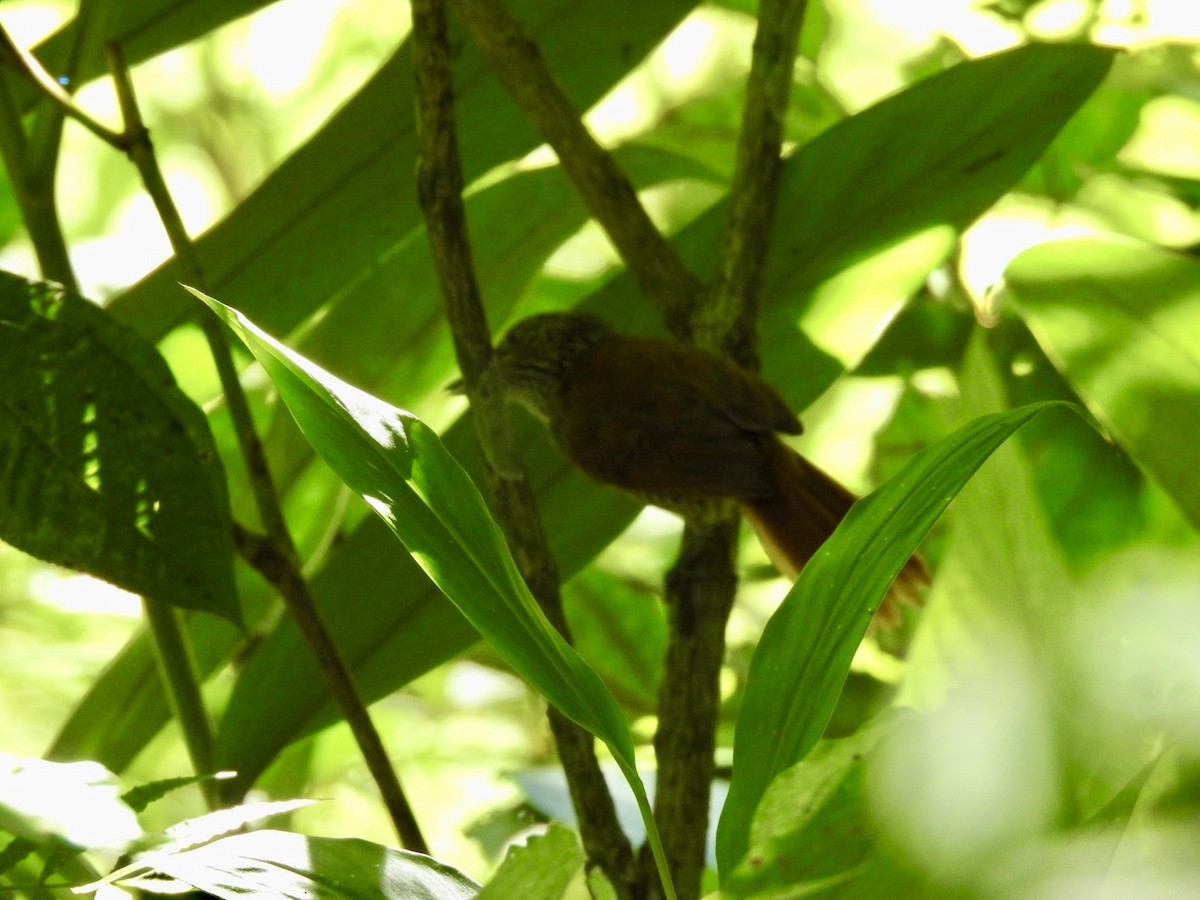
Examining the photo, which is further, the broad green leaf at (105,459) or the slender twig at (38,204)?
the slender twig at (38,204)

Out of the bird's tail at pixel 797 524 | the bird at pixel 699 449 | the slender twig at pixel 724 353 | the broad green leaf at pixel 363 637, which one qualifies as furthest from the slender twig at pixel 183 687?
the bird's tail at pixel 797 524

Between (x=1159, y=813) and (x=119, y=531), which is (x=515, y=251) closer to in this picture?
(x=119, y=531)

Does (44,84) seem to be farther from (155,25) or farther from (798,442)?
(798,442)

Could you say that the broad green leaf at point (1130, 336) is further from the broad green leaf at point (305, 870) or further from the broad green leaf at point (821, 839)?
the broad green leaf at point (305, 870)

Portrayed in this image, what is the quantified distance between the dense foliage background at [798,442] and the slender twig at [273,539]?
0.27 ft

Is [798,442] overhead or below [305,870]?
overhead

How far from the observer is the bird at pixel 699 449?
1.07 meters

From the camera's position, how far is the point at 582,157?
100cm

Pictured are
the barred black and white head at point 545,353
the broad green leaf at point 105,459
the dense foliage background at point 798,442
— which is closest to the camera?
the dense foliage background at point 798,442

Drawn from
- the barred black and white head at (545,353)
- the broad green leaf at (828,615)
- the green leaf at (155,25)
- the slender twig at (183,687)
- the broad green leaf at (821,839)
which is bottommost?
the broad green leaf at (821,839)

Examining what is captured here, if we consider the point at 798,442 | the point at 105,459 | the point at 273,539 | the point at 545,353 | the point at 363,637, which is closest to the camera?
the point at 105,459

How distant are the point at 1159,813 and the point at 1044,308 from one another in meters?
0.41

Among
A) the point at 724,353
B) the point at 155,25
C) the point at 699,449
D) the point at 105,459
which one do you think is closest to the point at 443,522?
the point at 105,459

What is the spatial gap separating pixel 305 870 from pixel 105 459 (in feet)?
1.04
